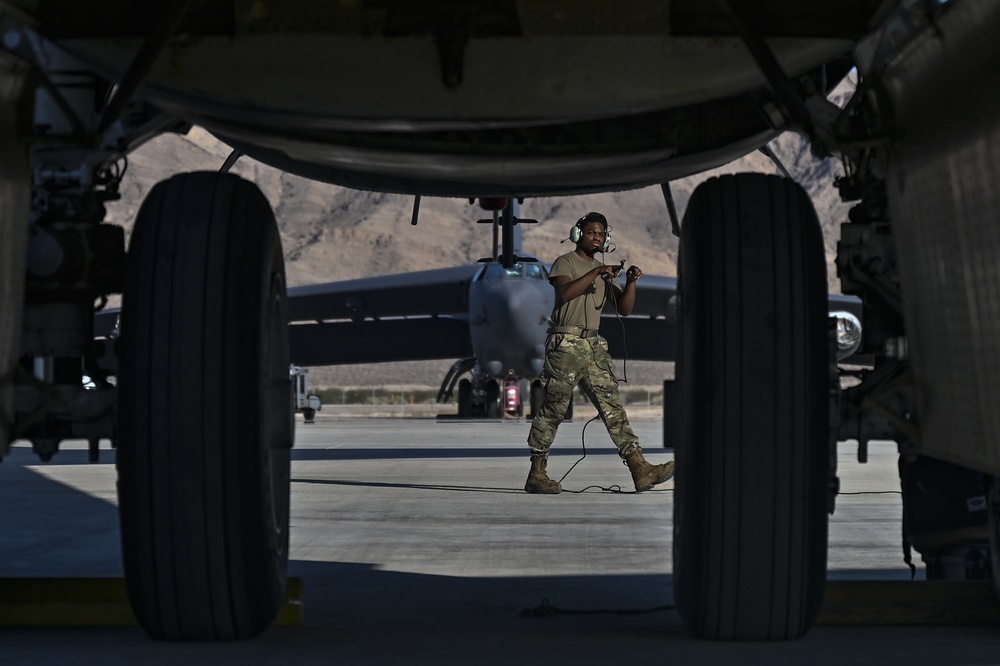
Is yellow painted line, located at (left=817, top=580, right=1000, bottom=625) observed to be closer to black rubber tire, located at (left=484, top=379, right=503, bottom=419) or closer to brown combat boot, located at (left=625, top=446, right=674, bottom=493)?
brown combat boot, located at (left=625, top=446, right=674, bottom=493)

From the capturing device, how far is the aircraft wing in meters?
33.9

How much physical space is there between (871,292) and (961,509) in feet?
2.68

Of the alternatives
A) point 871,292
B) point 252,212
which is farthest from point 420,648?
point 871,292

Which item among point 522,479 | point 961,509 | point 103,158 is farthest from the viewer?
point 522,479

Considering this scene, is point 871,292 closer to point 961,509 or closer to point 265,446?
point 961,509

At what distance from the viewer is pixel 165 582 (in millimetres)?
3387

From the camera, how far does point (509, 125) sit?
3916 mm

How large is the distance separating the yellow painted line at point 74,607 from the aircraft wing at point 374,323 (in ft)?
96.9

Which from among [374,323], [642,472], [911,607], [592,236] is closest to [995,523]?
[911,607]

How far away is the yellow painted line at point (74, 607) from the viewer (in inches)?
153

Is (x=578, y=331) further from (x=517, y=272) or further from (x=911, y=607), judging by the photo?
(x=517, y=272)

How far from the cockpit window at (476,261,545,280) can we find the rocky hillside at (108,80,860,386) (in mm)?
74841

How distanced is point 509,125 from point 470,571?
6.54ft

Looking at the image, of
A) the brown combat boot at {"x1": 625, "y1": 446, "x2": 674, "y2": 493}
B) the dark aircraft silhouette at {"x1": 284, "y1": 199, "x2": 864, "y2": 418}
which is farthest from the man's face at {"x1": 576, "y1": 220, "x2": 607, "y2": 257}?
the dark aircraft silhouette at {"x1": 284, "y1": 199, "x2": 864, "y2": 418}
